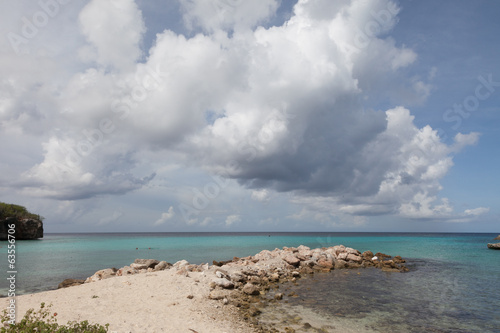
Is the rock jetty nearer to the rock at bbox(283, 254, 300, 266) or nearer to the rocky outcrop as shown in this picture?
the rock at bbox(283, 254, 300, 266)

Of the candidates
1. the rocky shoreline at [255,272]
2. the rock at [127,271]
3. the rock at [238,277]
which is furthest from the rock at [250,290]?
the rock at [127,271]

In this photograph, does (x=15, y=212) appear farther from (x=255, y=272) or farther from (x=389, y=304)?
(x=389, y=304)

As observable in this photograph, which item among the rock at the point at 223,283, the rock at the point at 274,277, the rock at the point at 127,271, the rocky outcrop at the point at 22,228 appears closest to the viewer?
the rock at the point at 223,283

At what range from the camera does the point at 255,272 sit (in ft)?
85.0

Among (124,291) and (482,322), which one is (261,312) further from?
(482,322)

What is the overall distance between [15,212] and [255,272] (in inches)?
4227

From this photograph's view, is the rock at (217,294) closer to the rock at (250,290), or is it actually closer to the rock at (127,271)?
the rock at (250,290)

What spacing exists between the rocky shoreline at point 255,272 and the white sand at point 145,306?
91 centimetres

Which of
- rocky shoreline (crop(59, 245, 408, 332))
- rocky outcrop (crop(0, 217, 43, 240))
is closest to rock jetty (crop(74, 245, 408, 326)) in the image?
rocky shoreline (crop(59, 245, 408, 332))

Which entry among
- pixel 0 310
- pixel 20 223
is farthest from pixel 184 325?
pixel 20 223

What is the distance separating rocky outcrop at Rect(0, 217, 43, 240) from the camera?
3521 inches

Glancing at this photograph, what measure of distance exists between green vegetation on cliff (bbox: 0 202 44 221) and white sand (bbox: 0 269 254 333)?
100170 millimetres

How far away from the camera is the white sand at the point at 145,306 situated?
42.4ft

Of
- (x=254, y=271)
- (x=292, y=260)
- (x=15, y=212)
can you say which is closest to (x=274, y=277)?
(x=254, y=271)
